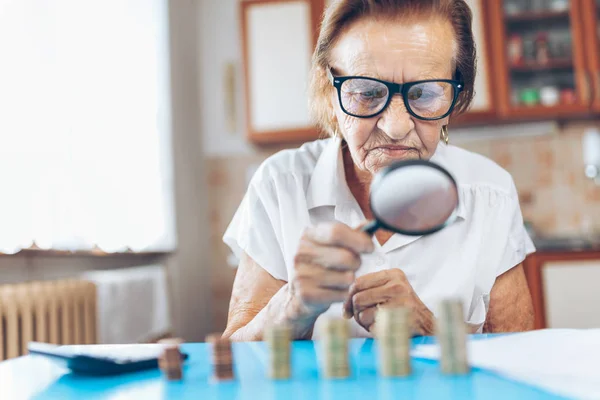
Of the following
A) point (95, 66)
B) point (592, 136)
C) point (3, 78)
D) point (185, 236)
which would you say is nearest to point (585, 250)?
point (592, 136)

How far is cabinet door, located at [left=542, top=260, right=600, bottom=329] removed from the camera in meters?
2.87

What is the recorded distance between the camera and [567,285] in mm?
2877

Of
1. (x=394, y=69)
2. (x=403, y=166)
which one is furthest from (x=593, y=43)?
(x=403, y=166)

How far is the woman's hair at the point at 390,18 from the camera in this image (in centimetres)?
115

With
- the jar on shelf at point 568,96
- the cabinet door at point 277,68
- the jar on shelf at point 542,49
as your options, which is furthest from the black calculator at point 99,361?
the jar on shelf at point 542,49

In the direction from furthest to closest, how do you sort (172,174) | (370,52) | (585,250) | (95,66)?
(172,174)
(585,250)
(95,66)
(370,52)

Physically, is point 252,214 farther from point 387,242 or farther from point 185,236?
point 185,236

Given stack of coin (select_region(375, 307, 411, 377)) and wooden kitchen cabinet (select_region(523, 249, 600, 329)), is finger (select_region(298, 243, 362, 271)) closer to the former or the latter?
stack of coin (select_region(375, 307, 411, 377))

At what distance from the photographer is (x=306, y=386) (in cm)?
62

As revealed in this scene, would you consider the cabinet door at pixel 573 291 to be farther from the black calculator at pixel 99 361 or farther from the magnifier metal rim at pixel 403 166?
the black calculator at pixel 99 361

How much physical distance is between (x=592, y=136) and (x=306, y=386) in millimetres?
3251

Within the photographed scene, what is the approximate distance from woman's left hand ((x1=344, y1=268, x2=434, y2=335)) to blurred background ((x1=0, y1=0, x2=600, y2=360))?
3.96ft

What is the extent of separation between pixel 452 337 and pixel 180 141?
120 inches

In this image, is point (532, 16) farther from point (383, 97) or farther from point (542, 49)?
point (383, 97)
